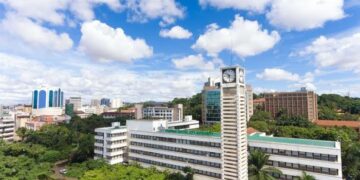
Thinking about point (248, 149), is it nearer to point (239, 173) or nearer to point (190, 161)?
point (239, 173)

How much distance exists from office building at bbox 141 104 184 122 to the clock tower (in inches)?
2785

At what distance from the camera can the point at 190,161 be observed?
4334cm

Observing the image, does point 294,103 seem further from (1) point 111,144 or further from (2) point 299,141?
(1) point 111,144

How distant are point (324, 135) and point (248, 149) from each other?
97.2ft

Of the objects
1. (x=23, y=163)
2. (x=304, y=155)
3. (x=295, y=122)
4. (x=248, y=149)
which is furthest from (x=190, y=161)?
(x=295, y=122)

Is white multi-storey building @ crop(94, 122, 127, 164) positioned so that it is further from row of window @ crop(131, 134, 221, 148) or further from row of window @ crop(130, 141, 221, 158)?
row of window @ crop(131, 134, 221, 148)

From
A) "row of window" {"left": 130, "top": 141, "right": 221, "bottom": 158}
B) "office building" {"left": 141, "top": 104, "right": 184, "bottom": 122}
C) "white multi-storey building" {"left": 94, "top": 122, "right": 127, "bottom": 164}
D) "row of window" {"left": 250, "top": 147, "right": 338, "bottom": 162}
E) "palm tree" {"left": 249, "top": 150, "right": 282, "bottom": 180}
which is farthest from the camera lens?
"office building" {"left": 141, "top": 104, "right": 184, "bottom": 122}

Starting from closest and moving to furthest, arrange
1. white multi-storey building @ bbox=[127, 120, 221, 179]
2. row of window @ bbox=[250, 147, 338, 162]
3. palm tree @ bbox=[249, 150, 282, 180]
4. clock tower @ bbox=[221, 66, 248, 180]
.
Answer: palm tree @ bbox=[249, 150, 282, 180] → row of window @ bbox=[250, 147, 338, 162] → clock tower @ bbox=[221, 66, 248, 180] → white multi-storey building @ bbox=[127, 120, 221, 179]

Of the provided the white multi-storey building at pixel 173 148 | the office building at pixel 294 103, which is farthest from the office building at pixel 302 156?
the office building at pixel 294 103

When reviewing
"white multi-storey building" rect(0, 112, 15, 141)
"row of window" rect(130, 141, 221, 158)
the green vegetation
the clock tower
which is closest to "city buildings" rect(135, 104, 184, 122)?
"white multi-storey building" rect(0, 112, 15, 141)

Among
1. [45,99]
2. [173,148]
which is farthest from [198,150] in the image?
[45,99]

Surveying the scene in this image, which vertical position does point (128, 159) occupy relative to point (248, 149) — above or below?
below

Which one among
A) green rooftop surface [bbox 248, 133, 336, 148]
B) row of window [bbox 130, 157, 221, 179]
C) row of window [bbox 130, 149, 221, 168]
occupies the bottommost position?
row of window [bbox 130, 157, 221, 179]

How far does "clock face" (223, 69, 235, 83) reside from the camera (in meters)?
32.9
